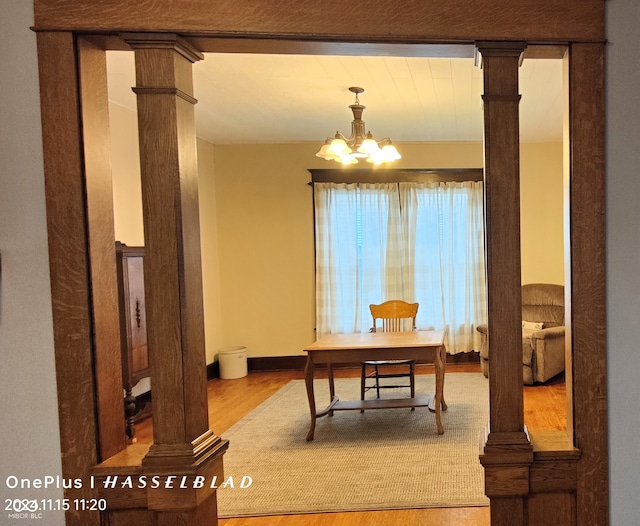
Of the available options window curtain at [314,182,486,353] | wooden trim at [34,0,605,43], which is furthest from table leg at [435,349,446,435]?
wooden trim at [34,0,605,43]

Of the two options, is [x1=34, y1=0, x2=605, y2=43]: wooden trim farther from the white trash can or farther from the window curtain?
the white trash can

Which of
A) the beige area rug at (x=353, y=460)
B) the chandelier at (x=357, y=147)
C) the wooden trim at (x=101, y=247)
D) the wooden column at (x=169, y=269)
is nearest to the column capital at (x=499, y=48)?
the wooden column at (x=169, y=269)

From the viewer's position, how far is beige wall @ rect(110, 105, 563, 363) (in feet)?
19.3

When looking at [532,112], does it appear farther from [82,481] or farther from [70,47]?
[82,481]

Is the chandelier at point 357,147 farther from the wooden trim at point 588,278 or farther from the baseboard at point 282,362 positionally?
the baseboard at point 282,362

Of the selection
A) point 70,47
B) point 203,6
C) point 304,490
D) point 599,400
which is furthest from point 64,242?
point 304,490

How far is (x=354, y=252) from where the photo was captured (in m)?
5.88

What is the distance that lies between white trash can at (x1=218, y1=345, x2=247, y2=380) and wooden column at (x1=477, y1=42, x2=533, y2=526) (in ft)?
14.4

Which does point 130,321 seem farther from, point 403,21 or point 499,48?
point 499,48

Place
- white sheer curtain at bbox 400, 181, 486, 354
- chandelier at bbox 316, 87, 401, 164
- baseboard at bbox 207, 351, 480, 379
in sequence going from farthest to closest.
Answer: baseboard at bbox 207, 351, 480, 379 < white sheer curtain at bbox 400, 181, 486, 354 < chandelier at bbox 316, 87, 401, 164

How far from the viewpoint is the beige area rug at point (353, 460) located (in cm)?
266

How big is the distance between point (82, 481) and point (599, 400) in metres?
1.75

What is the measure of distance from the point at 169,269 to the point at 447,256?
4779 millimetres

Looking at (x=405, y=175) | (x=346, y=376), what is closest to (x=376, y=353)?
(x=346, y=376)
